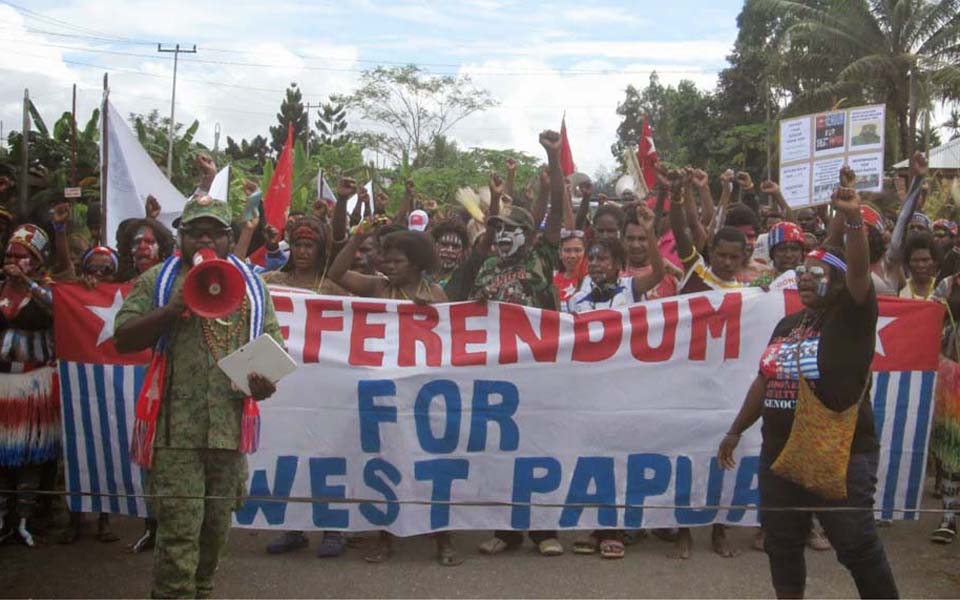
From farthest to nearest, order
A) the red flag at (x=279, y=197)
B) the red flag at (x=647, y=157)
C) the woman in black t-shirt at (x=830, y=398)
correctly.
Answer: the red flag at (x=279, y=197) → the red flag at (x=647, y=157) → the woman in black t-shirt at (x=830, y=398)

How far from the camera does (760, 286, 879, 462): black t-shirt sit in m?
3.53

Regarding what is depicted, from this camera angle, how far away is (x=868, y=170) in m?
7.29

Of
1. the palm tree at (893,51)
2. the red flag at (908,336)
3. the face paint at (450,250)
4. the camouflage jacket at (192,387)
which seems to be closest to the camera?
the camouflage jacket at (192,387)

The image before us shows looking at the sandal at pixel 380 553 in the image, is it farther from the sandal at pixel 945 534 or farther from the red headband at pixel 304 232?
the sandal at pixel 945 534

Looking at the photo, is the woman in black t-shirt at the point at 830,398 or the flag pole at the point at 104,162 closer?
the woman in black t-shirt at the point at 830,398

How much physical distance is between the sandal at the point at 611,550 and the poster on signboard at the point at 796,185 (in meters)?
3.40

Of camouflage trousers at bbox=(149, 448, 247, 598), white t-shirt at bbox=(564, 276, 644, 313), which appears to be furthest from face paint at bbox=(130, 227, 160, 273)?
white t-shirt at bbox=(564, 276, 644, 313)

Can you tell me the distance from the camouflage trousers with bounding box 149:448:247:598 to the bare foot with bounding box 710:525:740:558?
263 cm

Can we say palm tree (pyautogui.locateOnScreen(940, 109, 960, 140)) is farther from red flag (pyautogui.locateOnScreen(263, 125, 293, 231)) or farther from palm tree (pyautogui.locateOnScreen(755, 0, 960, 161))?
red flag (pyautogui.locateOnScreen(263, 125, 293, 231))

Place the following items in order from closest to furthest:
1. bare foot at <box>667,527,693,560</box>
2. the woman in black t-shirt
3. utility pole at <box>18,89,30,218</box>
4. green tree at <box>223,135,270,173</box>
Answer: the woman in black t-shirt
bare foot at <box>667,527,693,560</box>
utility pole at <box>18,89,30,218</box>
green tree at <box>223,135,270,173</box>

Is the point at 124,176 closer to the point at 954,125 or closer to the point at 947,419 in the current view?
the point at 947,419

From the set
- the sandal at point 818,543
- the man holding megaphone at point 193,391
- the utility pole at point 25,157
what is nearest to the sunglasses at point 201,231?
the man holding megaphone at point 193,391

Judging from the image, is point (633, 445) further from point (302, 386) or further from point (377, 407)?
point (302, 386)

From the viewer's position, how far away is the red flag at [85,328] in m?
5.23
